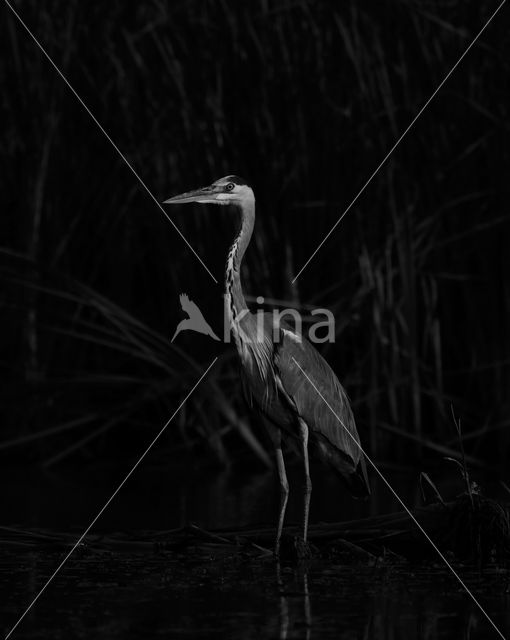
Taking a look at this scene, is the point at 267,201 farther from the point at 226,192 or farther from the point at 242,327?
the point at 242,327

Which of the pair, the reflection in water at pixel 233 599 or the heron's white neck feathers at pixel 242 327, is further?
the heron's white neck feathers at pixel 242 327

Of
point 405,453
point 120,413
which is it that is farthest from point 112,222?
point 405,453

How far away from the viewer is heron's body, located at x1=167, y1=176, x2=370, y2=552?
5988 millimetres

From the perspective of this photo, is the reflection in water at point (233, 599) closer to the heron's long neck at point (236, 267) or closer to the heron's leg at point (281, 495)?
the heron's leg at point (281, 495)

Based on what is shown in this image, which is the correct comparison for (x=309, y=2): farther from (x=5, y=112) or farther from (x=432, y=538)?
(x=432, y=538)

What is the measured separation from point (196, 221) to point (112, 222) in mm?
612

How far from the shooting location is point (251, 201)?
6.15m

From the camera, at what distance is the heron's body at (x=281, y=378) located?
5.99 meters
